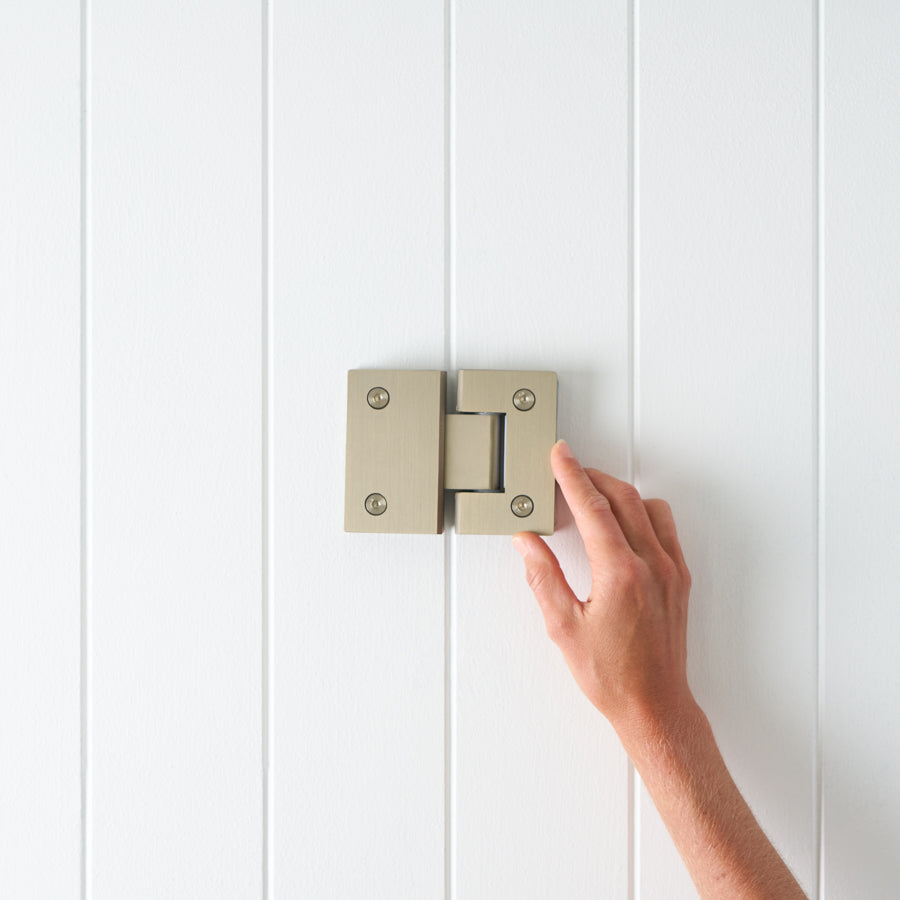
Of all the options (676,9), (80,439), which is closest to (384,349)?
(80,439)

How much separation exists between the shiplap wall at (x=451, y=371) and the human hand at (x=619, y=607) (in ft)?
0.16

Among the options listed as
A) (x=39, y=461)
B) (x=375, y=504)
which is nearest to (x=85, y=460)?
(x=39, y=461)

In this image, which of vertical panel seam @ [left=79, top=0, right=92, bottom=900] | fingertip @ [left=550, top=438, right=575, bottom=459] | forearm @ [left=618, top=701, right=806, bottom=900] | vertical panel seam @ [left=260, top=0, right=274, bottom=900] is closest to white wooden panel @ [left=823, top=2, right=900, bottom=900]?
forearm @ [left=618, top=701, right=806, bottom=900]

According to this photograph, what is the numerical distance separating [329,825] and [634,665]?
0.30 m

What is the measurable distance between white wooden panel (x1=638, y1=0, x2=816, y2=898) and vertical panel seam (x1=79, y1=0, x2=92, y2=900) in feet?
1.61

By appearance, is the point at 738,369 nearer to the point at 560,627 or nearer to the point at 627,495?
the point at 627,495

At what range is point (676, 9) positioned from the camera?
612 mm

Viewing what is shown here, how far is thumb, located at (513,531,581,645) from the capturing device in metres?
0.57

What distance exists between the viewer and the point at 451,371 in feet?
2.03

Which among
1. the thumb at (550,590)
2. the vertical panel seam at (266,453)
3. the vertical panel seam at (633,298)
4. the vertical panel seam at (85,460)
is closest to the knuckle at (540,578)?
the thumb at (550,590)

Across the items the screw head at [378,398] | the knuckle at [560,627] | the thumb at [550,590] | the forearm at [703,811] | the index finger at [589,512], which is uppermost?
the screw head at [378,398]

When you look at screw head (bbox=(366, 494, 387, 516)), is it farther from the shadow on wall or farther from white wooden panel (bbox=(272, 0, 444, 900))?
the shadow on wall

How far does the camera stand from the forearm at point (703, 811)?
524 mm

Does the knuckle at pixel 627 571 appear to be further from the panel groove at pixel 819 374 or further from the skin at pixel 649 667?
the panel groove at pixel 819 374
